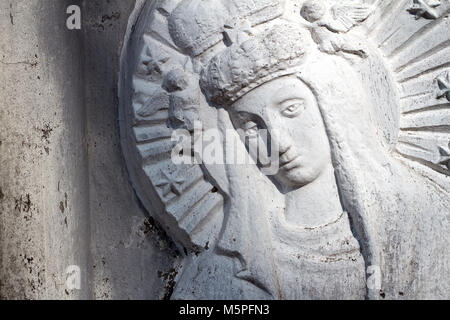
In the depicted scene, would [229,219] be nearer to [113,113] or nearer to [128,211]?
[128,211]

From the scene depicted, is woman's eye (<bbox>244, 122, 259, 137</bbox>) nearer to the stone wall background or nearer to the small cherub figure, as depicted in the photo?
the small cherub figure

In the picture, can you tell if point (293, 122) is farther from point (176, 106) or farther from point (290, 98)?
point (176, 106)

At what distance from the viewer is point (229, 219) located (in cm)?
179

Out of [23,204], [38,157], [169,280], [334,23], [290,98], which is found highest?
[334,23]

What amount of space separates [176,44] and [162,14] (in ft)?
0.32

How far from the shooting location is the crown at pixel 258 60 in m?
A: 1.73

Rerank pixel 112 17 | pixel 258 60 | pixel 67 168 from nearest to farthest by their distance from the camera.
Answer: pixel 258 60, pixel 67 168, pixel 112 17

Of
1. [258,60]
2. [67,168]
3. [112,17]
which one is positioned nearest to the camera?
[258,60]

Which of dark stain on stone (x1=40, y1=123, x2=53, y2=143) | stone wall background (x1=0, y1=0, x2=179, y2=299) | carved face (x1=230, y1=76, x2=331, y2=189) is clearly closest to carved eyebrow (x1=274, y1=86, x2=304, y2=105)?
carved face (x1=230, y1=76, x2=331, y2=189)

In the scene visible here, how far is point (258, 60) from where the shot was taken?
5.67 feet

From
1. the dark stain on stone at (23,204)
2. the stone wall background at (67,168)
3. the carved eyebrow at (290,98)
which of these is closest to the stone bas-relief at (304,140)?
the carved eyebrow at (290,98)

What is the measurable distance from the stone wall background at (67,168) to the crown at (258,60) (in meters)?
0.38

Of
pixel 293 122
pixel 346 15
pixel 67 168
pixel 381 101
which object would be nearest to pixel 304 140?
pixel 293 122

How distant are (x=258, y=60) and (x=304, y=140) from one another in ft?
0.76
